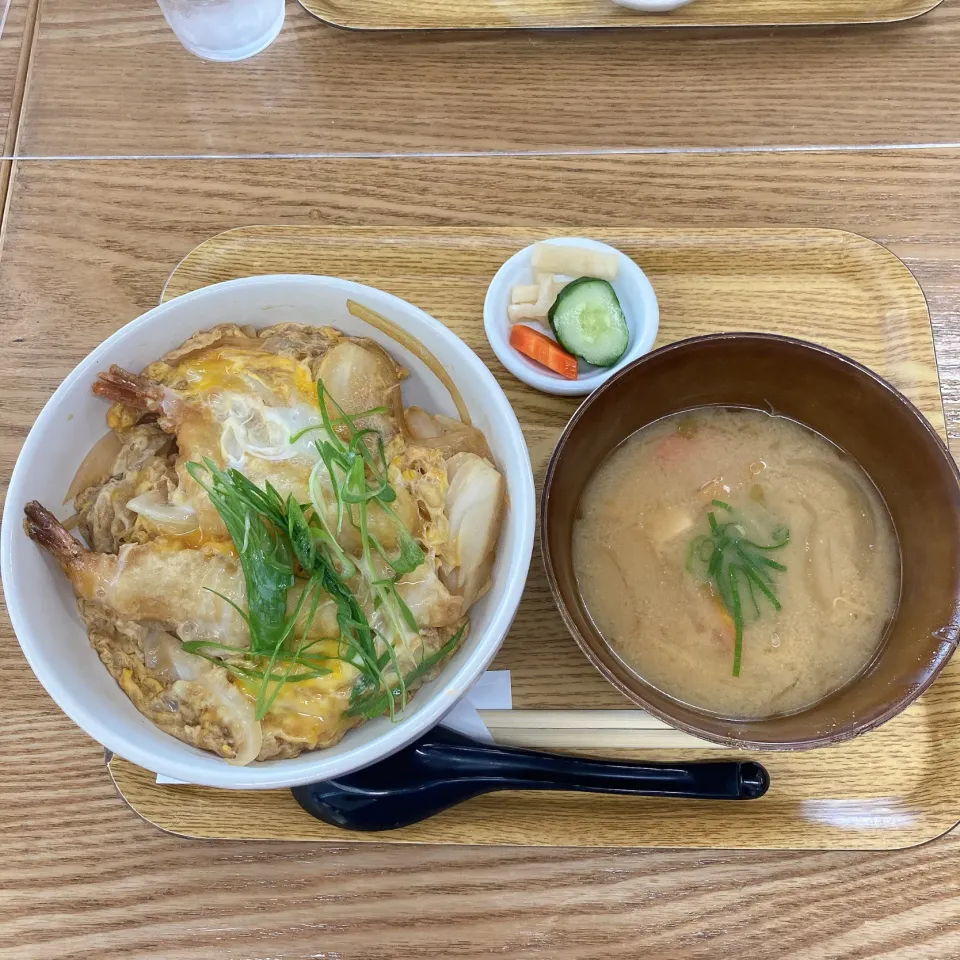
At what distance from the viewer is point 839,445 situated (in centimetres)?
159

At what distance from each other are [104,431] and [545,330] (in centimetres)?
99

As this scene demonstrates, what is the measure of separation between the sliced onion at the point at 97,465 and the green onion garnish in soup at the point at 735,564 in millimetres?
1191

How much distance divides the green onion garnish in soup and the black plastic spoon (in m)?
0.27

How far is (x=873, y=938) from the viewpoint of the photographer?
1.50 meters

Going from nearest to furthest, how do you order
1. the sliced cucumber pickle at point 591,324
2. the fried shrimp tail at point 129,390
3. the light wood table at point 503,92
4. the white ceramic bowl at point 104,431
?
the white ceramic bowl at point 104,431
the fried shrimp tail at point 129,390
the sliced cucumber pickle at point 591,324
the light wood table at point 503,92

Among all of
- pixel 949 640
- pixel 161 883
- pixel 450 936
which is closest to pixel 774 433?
pixel 949 640

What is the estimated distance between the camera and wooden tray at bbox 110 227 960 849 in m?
1.54

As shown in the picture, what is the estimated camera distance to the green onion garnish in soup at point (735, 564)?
4.97 ft

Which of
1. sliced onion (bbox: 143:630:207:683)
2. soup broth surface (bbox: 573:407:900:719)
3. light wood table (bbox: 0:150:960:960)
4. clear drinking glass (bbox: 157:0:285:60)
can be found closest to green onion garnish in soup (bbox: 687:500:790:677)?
soup broth surface (bbox: 573:407:900:719)

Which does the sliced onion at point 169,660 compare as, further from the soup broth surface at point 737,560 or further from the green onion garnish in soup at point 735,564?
the green onion garnish in soup at point 735,564

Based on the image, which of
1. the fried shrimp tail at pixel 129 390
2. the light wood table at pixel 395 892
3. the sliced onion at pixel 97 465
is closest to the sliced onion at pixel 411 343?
the fried shrimp tail at pixel 129 390

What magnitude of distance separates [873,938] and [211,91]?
2630 millimetres

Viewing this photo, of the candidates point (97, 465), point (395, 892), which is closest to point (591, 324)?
point (97, 465)

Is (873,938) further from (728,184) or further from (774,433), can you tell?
(728,184)
